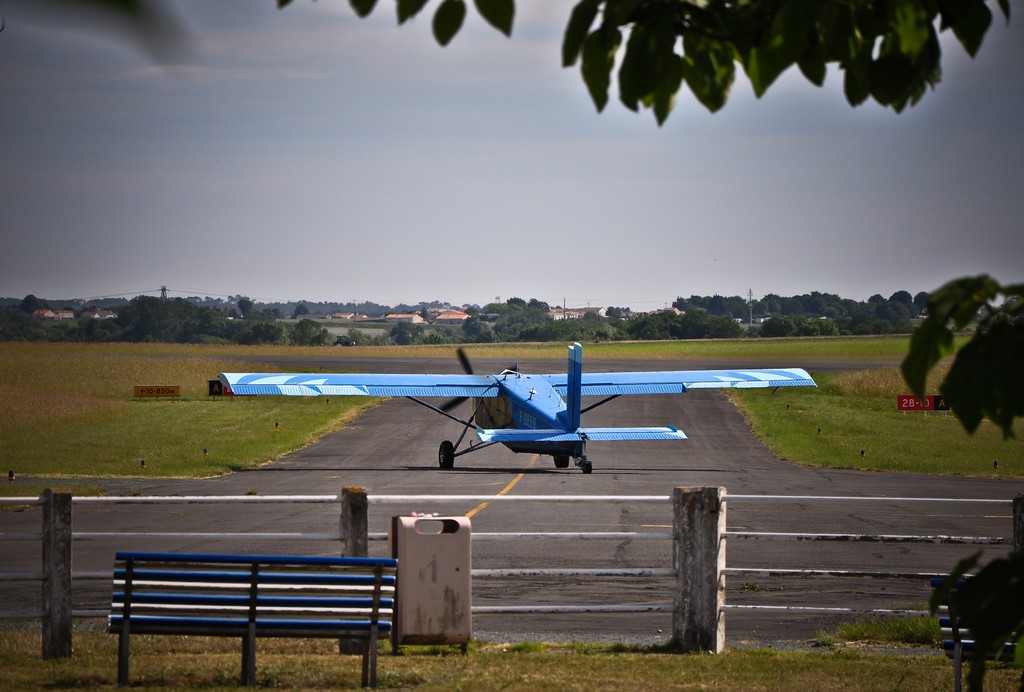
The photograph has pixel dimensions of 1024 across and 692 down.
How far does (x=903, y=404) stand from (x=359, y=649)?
36.9m

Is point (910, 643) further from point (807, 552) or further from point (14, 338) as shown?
point (14, 338)

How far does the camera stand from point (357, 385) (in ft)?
98.5

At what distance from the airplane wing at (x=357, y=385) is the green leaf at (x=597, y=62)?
26.8 meters

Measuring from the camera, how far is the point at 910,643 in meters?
10.3

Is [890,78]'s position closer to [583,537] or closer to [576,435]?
[583,537]

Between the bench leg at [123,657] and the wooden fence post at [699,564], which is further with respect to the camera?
the wooden fence post at [699,564]

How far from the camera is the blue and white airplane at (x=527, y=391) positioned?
88.7 feet

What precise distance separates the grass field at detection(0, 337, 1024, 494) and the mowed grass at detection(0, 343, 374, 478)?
5cm

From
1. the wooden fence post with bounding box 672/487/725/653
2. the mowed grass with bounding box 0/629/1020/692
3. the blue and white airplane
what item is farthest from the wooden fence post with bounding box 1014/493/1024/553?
the blue and white airplane

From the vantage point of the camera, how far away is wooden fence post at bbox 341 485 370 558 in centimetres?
893

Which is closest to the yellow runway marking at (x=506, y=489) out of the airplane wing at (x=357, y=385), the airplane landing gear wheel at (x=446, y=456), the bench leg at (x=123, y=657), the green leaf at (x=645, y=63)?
the airplane landing gear wheel at (x=446, y=456)

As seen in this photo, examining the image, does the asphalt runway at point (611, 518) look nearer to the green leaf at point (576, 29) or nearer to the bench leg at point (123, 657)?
the bench leg at point (123, 657)

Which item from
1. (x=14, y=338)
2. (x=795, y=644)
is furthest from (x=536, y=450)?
(x=14, y=338)

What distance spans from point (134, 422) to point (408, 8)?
129ft
